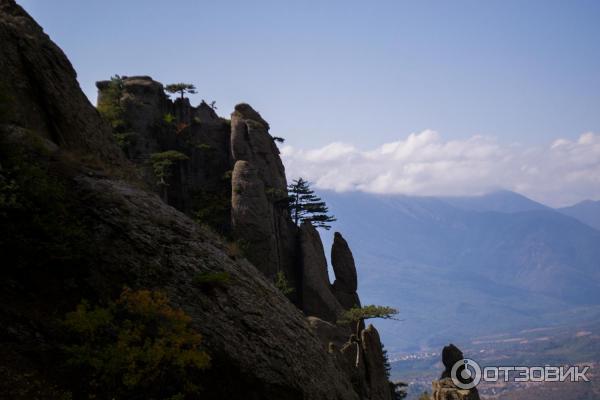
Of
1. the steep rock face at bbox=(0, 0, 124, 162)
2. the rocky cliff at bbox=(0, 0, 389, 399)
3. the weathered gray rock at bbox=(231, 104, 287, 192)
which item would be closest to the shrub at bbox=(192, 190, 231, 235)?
the weathered gray rock at bbox=(231, 104, 287, 192)

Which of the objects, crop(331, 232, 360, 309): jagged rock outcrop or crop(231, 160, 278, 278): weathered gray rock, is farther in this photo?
crop(331, 232, 360, 309): jagged rock outcrop

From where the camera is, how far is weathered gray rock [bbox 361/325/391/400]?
38.3 meters

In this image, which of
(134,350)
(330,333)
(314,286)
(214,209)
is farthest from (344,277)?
(134,350)

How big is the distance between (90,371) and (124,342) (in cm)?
120

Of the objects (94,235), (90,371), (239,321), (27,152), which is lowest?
(90,371)

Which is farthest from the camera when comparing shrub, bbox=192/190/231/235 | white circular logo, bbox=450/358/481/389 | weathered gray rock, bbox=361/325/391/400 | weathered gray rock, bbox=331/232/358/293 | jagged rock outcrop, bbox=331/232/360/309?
weathered gray rock, bbox=331/232/358/293

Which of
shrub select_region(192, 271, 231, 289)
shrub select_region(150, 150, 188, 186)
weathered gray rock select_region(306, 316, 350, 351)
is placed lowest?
weathered gray rock select_region(306, 316, 350, 351)

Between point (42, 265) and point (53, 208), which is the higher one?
point (53, 208)

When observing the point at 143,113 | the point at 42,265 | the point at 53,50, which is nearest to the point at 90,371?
the point at 42,265

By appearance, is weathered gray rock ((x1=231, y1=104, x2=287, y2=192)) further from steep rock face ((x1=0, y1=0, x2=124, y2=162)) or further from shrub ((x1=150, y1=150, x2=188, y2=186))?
steep rock face ((x1=0, y1=0, x2=124, y2=162))

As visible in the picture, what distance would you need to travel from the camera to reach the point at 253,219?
5659 centimetres

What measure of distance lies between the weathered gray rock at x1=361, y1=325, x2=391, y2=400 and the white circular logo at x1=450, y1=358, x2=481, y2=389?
5.14m

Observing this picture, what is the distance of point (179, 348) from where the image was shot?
13.9 meters

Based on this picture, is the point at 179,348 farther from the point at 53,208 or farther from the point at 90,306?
the point at 53,208
